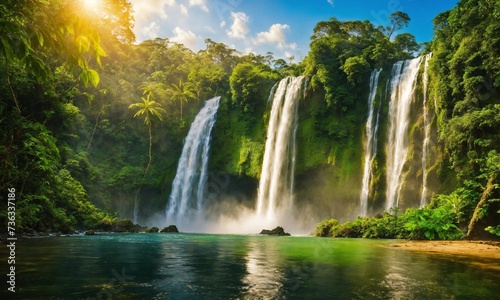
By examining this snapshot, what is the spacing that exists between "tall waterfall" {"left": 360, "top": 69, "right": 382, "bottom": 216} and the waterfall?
6.52 metres

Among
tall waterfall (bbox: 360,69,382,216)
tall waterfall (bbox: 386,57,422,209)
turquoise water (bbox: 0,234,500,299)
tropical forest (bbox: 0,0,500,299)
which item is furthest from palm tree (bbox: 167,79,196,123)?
turquoise water (bbox: 0,234,500,299)

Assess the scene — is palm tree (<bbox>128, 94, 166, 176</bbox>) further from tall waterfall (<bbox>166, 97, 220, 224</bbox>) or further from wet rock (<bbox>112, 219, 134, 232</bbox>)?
wet rock (<bbox>112, 219, 134, 232</bbox>)

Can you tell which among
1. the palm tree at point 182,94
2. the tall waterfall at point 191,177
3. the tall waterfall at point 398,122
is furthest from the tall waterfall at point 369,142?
the palm tree at point 182,94

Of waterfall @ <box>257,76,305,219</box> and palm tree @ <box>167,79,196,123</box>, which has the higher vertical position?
palm tree @ <box>167,79,196,123</box>

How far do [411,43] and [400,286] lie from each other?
4752 cm

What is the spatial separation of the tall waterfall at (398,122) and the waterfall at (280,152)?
8687mm

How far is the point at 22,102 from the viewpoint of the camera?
18.5 m

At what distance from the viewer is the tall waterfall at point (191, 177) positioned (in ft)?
120

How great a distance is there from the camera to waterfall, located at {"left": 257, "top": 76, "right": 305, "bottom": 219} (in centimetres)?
3228

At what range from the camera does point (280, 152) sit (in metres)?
33.4

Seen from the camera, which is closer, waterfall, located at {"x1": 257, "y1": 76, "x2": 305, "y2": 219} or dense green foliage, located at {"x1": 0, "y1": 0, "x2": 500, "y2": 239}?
dense green foliage, located at {"x1": 0, "y1": 0, "x2": 500, "y2": 239}

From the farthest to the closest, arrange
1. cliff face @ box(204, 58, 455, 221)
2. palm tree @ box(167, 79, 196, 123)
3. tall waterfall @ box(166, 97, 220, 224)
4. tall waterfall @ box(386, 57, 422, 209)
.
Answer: palm tree @ box(167, 79, 196, 123) → tall waterfall @ box(166, 97, 220, 224) → tall waterfall @ box(386, 57, 422, 209) → cliff face @ box(204, 58, 455, 221)

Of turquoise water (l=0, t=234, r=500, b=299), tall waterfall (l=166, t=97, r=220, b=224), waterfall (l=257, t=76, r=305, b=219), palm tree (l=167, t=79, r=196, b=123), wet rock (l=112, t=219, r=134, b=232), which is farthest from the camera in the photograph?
palm tree (l=167, t=79, r=196, b=123)

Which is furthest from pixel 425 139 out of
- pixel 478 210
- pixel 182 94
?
pixel 182 94
